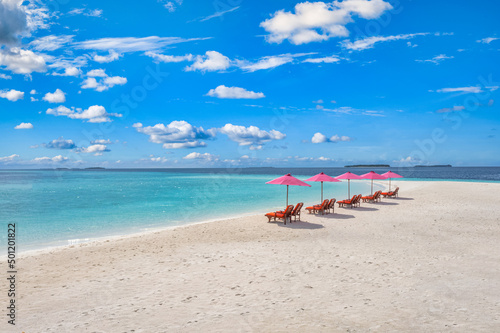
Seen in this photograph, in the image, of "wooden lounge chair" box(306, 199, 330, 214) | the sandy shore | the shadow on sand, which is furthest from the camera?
"wooden lounge chair" box(306, 199, 330, 214)

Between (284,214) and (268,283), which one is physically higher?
(284,214)

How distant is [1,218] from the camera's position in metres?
18.7

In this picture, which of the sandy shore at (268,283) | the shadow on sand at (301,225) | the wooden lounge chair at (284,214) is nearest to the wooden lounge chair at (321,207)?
the shadow on sand at (301,225)

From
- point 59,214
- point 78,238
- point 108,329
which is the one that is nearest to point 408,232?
point 108,329

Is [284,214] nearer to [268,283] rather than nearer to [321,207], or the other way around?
[321,207]

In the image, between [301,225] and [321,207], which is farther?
[321,207]

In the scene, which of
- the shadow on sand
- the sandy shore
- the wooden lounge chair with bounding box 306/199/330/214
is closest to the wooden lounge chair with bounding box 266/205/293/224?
the shadow on sand

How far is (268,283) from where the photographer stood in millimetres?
6570

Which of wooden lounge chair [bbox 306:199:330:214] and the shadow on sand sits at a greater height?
wooden lounge chair [bbox 306:199:330:214]

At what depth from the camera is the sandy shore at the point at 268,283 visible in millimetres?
4883

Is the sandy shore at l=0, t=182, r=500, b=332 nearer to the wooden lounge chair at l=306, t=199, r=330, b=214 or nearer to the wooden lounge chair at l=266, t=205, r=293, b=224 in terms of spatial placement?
the wooden lounge chair at l=266, t=205, r=293, b=224

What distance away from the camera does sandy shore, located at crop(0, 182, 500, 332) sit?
4883 mm

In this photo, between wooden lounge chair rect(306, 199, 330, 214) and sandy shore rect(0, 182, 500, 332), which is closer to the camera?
sandy shore rect(0, 182, 500, 332)

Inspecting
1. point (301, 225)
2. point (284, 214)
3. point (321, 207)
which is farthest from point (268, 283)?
point (321, 207)
